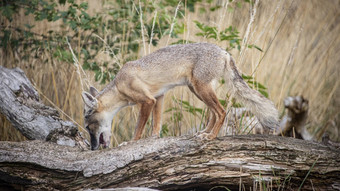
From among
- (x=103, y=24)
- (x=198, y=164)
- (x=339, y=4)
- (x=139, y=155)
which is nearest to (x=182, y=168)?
(x=198, y=164)

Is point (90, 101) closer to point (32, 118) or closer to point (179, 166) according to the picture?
point (32, 118)

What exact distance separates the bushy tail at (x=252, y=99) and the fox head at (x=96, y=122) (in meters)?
2.16

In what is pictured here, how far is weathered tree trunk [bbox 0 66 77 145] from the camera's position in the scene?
5.29m

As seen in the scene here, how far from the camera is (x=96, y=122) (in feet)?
19.4

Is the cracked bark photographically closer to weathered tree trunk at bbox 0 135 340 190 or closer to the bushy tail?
weathered tree trunk at bbox 0 135 340 190

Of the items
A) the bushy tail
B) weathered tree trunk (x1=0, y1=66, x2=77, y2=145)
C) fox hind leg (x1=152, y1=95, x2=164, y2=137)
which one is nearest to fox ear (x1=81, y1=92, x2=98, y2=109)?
weathered tree trunk (x1=0, y1=66, x2=77, y2=145)

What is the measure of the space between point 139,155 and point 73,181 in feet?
2.74

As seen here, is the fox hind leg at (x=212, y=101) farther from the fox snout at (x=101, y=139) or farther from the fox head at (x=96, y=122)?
the fox snout at (x=101, y=139)

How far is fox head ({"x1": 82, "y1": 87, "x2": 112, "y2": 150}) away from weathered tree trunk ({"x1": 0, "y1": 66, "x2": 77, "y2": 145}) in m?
0.41

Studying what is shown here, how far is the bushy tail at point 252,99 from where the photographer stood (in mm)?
4887

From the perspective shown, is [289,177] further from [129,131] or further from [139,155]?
[129,131]

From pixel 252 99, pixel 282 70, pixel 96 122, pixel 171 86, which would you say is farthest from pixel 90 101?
pixel 282 70

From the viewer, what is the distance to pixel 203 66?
16.5 ft

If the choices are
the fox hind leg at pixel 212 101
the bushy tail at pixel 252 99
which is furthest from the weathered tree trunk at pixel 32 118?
the bushy tail at pixel 252 99
